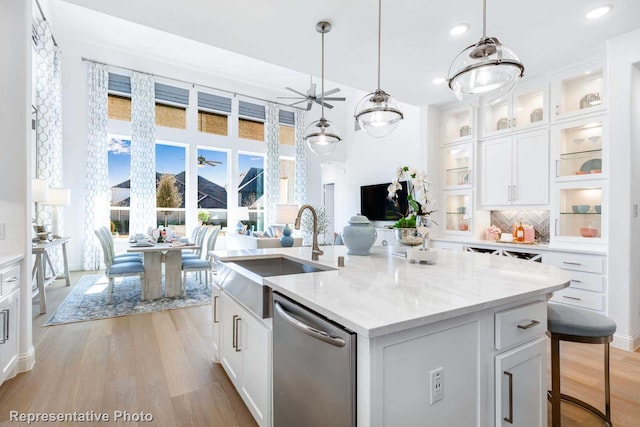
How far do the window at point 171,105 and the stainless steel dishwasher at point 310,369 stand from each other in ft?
22.8

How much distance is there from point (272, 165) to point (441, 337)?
744 cm

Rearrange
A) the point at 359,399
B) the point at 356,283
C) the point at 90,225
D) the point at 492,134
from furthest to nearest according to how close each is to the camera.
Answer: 1. the point at 90,225
2. the point at 492,134
3. the point at 356,283
4. the point at 359,399

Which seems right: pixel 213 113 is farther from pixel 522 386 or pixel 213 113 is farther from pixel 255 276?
pixel 522 386

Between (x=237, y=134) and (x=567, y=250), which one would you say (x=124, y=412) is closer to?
(x=567, y=250)

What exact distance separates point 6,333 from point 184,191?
548 centimetres

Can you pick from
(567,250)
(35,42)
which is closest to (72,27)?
(35,42)

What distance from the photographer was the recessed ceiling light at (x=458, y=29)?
2.83m

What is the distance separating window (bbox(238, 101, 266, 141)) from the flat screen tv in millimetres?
3171

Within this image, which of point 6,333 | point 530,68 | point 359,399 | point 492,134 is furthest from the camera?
point 492,134

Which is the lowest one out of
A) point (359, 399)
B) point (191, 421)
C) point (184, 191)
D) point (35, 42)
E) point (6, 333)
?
point (191, 421)

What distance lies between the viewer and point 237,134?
7832 millimetres

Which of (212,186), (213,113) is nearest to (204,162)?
(212,186)

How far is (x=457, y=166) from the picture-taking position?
4793 millimetres

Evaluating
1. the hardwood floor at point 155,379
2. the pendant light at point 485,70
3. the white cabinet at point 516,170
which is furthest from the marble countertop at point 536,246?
the pendant light at point 485,70
